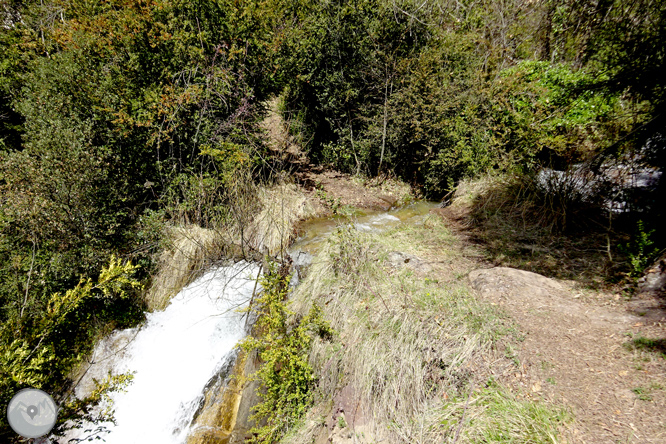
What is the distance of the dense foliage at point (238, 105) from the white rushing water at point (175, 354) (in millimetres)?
626

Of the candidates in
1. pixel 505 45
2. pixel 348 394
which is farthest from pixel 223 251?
pixel 505 45

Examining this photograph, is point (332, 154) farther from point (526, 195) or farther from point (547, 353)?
point (547, 353)

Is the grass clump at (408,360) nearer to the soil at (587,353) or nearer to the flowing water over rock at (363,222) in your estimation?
the soil at (587,353)

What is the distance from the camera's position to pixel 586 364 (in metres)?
2.69

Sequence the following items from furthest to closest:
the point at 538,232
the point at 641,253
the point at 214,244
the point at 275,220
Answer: the point at 275,220, the point at 214,244, the point at 538,232, the point at 641,253

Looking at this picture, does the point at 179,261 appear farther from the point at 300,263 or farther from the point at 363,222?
the point at 363,222

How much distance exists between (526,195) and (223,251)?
5.85 m

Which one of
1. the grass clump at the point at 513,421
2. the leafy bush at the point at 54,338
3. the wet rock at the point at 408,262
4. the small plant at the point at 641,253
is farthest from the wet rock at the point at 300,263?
the small plant at the point at 641,253

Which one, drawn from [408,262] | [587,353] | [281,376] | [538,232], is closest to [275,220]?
[408,262]

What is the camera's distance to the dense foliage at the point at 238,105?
14.1 ft

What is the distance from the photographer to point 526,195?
6051mm

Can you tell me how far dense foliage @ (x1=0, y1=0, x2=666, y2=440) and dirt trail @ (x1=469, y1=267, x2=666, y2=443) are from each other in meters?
1.96

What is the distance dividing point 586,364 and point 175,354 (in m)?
4.75

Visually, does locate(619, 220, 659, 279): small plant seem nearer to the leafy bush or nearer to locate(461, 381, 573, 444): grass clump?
locate(461, 381, 573, 444): grass clump
